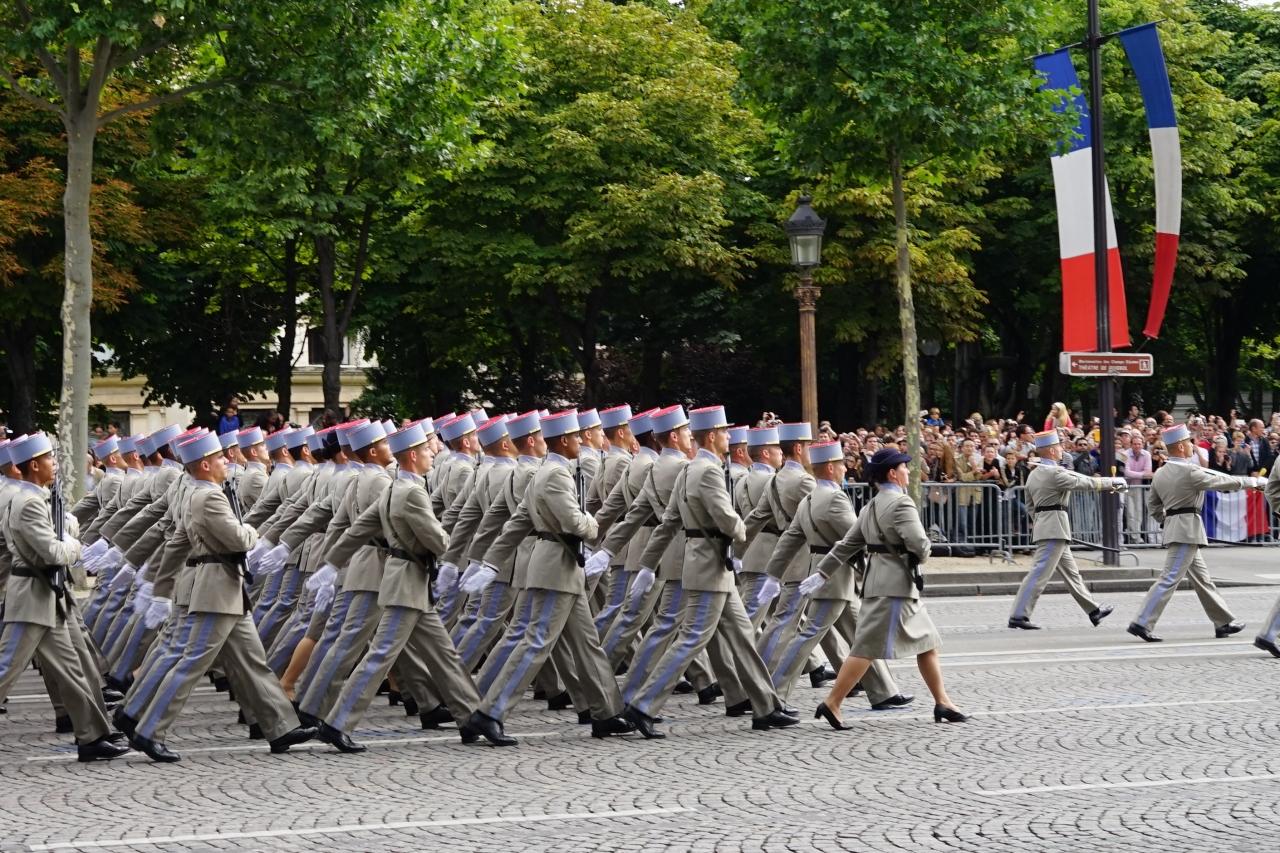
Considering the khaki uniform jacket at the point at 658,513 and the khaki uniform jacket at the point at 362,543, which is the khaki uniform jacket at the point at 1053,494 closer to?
the khaki uniform jacket at the point at 658,513

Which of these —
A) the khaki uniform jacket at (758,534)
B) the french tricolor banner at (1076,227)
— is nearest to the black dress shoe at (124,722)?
the khaki uniform jacket at (758,534)

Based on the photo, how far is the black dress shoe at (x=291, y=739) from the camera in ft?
35.8

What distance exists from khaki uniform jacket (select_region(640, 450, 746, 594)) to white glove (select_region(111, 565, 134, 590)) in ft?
15.2

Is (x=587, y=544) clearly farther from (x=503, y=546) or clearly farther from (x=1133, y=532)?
(x=1133, y=532)

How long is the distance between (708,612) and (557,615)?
3.08 feet

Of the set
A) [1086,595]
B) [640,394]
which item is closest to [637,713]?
[1086,595]

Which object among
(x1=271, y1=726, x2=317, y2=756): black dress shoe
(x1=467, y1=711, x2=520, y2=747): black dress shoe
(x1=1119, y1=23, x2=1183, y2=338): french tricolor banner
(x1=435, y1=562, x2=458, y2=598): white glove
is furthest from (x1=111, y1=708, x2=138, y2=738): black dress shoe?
(x1=1119, y1=23, x2=1183, y2=338): french tricolor banner

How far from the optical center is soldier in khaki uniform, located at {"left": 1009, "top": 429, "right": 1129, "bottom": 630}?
683 inches

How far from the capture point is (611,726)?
37.2 feet

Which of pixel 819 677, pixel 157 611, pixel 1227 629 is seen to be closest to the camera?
pixel 157 611

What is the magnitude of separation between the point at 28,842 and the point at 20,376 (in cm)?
2735

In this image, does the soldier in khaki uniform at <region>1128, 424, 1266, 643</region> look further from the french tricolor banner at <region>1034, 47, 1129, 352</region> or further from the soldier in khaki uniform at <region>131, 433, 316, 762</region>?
the french tricolor banner at <region>1034, 47, 1129, 352</region>

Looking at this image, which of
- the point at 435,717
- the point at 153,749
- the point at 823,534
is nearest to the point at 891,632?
the point at 823,534

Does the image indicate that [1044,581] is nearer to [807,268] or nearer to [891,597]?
[891,597]
